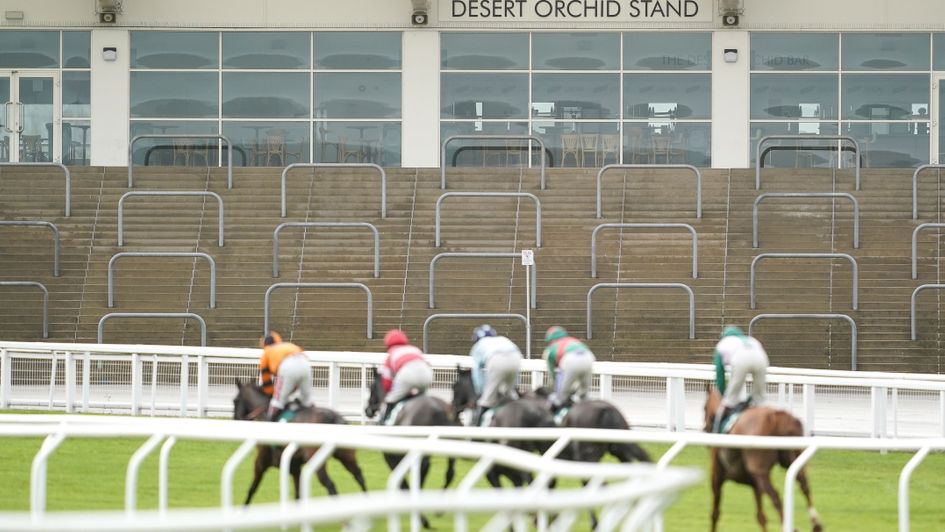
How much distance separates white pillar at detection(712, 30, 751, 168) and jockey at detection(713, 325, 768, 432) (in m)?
18.9

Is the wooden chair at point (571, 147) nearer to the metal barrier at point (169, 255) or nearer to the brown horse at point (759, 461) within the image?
the metal barrier at point (169, 255)

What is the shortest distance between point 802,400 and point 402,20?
15907 mm

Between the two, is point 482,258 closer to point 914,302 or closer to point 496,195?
point 496,195

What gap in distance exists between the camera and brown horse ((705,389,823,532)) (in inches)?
374

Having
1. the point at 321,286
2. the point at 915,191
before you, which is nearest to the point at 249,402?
the point at 321,286

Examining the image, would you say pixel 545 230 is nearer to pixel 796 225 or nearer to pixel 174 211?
pixel 796 225

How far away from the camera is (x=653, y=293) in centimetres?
2328

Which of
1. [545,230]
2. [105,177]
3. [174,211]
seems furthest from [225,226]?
[545,230]

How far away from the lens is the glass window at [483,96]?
30.1 m

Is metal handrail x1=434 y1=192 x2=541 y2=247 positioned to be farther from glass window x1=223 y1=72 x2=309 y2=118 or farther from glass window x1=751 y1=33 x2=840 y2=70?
glass window x1=751 y1=33 x2=840 y2=70

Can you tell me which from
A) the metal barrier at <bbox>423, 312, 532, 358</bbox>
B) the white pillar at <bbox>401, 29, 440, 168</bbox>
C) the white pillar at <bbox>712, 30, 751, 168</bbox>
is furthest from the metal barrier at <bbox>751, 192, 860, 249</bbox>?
the white pillar at <bbox>401, 29, 440, 168</bbox>

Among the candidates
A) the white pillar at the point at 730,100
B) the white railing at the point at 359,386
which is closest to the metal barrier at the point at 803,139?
the white pillar at the point at 730,100

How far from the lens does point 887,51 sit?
29906 millimetres

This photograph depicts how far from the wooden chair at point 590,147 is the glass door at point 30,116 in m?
9.76
